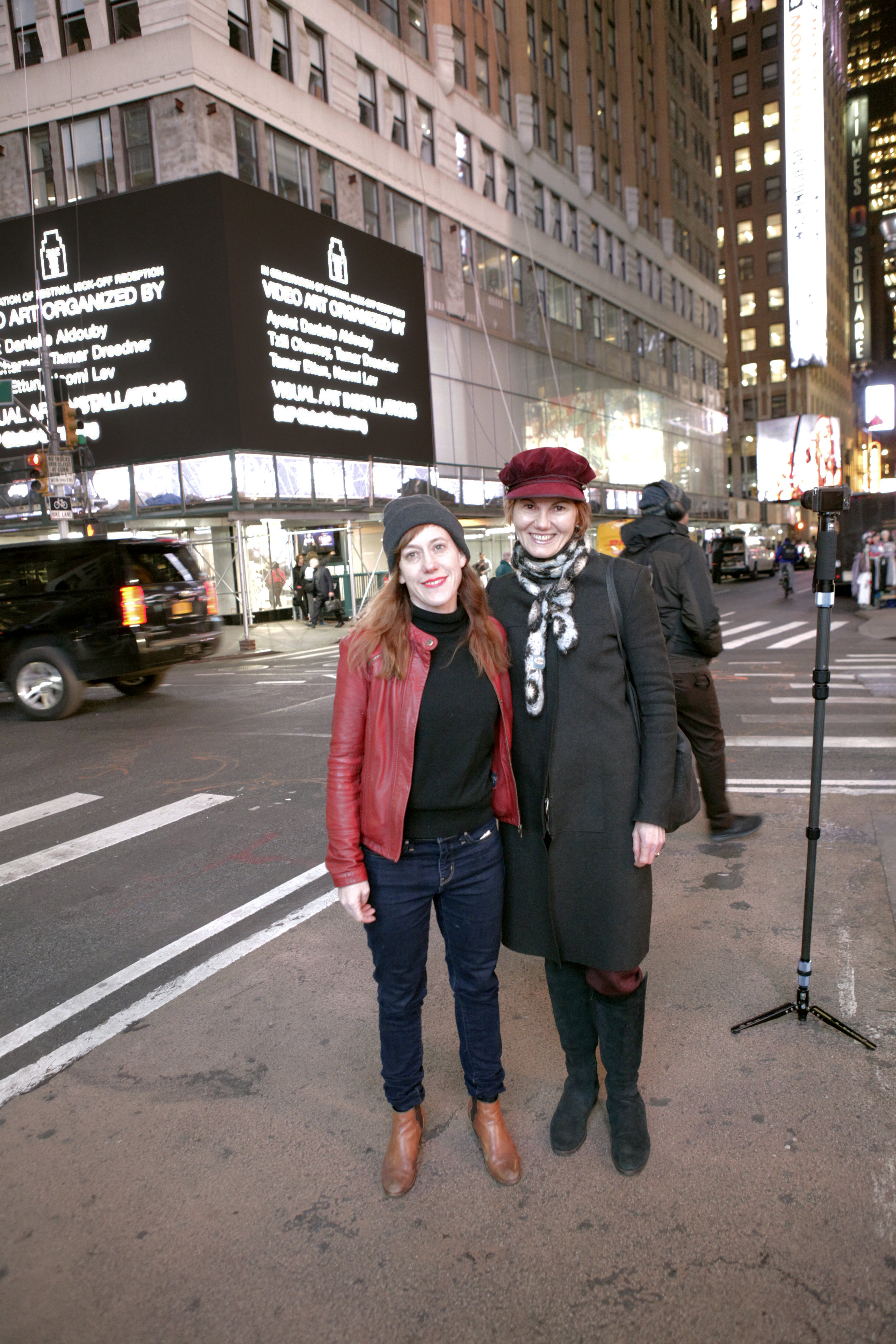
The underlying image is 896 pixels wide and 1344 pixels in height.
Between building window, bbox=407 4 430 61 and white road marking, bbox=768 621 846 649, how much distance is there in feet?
81.5

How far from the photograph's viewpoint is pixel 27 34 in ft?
77.7

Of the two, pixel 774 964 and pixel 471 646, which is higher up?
pixel 471 646

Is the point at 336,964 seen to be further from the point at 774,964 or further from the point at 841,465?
the point at 841,465

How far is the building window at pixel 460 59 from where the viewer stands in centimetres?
3225

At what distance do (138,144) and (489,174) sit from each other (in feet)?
53.7

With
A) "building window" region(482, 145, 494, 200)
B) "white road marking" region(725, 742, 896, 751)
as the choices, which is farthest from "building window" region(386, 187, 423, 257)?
"white road marking" region(725, 742, 896, 751)

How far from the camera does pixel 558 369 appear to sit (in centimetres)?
3984

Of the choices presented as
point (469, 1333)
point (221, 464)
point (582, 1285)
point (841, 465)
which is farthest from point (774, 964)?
point (841, 465)

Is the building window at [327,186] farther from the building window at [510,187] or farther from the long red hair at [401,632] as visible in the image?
the long red hair at [401,632]

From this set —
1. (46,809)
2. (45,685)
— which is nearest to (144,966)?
(46,809)

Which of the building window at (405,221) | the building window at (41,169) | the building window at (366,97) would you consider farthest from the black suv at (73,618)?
the building window at (405,221)

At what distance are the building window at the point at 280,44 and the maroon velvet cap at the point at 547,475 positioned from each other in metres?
27.2

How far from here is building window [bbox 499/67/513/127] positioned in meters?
35.6

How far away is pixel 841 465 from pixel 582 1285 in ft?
357
